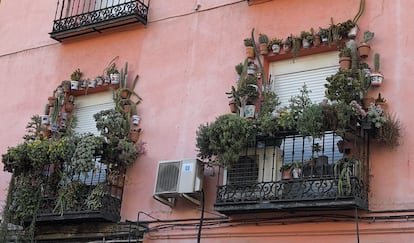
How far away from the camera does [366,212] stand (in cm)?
940

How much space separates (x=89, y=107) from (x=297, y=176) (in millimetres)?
5012

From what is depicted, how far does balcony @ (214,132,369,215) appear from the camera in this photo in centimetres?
924

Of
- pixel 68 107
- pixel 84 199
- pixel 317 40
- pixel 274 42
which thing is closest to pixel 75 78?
pixel 68 107

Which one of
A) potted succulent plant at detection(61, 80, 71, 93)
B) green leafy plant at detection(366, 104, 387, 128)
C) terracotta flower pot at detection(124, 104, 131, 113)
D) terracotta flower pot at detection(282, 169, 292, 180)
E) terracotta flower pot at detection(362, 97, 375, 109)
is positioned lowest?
terracotta flower pot at detection(282, 169, 292, 180)

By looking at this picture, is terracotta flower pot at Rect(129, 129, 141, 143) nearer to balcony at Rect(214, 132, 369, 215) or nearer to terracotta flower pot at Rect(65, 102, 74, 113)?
terracotta flower pot at Rect(65, 102, 74, 113)

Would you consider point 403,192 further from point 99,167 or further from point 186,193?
point 99,167

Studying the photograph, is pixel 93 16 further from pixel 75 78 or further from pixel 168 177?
pixel 168 177

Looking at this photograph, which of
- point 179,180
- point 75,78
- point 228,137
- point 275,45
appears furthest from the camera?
point 75,78

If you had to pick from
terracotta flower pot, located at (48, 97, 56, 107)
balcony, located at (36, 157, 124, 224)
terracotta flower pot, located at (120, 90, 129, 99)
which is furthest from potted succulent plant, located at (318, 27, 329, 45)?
terracotta flower pot, located at (48, 97, 56, 107)

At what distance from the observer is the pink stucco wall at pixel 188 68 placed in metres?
9.75

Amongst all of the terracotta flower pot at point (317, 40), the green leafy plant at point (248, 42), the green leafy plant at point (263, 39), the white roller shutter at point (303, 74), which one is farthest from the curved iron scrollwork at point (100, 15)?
the terracotta flower pot at point (317, 40)

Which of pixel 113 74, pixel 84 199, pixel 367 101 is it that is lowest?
pixel 84 199

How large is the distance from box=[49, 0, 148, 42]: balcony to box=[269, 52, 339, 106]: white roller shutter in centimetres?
306

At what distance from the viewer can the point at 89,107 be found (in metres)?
13.2
